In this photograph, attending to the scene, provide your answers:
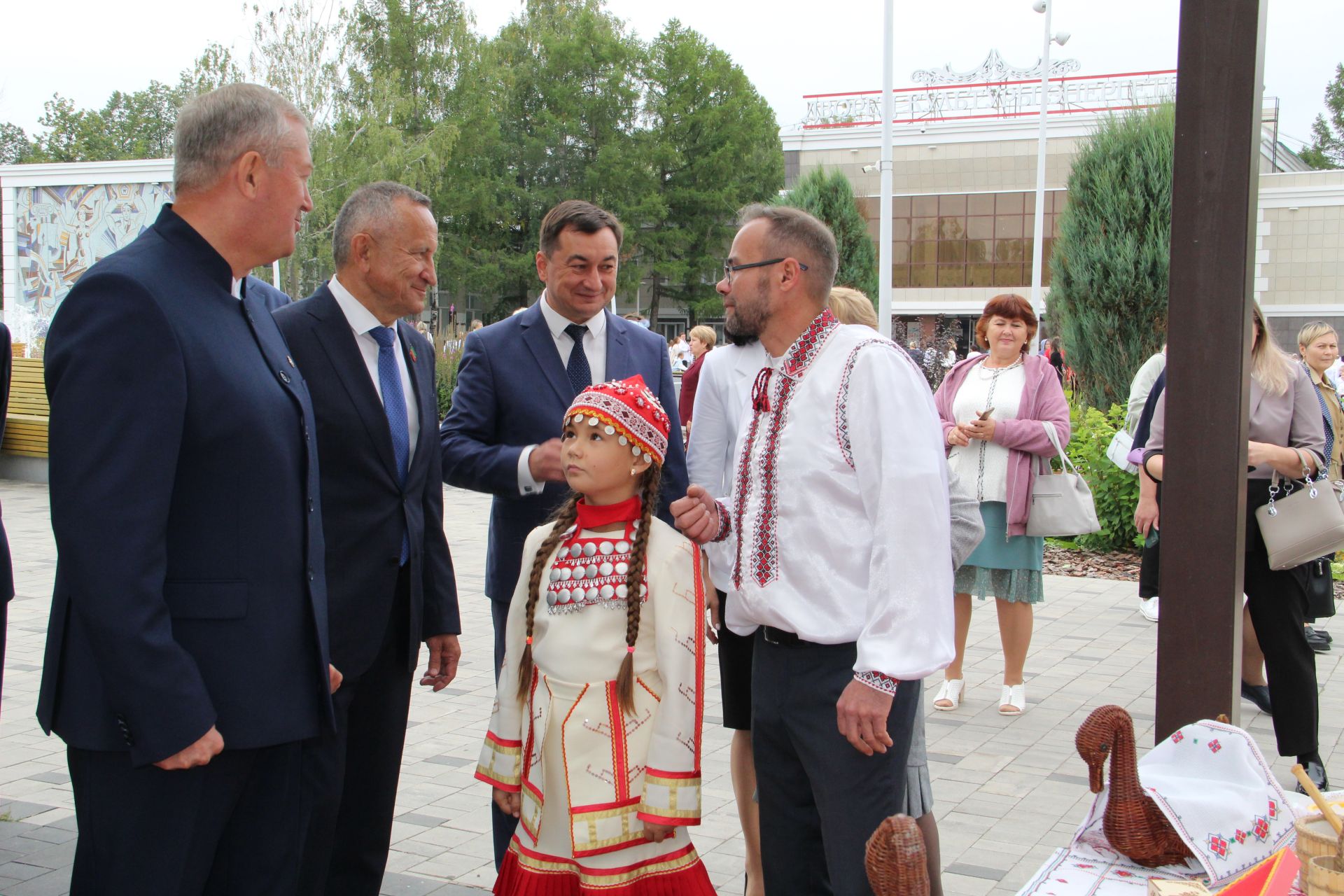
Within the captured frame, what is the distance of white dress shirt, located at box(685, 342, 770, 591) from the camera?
3.73 metres

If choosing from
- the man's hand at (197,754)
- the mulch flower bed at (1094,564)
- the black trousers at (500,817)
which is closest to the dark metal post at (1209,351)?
the black trousers at (500,817)

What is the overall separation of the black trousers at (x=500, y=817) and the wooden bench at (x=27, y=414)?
39.5ft

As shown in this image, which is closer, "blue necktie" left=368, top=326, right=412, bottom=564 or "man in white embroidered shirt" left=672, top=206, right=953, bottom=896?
"man in white embroidered shirt" left=672, top=206, right=953, bottom=896

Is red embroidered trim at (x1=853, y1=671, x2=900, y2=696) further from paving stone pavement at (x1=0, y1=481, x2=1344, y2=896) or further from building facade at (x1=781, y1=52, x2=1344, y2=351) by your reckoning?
building facade at (x1=781, y1=52, x2=1344, y2=351)

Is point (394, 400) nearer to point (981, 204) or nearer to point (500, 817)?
point (500, 817)

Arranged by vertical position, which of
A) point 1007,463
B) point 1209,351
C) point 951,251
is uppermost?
point 951,251

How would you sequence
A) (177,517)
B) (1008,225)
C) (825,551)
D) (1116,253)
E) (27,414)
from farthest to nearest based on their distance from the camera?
(1008,225) < (27,414) < (1116,253) < (825,551) < (177,517)

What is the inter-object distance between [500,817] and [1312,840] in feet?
7.47

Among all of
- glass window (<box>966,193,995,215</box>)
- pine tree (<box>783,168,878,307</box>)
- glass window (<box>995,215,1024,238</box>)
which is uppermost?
glass window (<box>966,193,995,215</box>)

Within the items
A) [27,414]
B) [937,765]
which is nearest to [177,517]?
[937,765]

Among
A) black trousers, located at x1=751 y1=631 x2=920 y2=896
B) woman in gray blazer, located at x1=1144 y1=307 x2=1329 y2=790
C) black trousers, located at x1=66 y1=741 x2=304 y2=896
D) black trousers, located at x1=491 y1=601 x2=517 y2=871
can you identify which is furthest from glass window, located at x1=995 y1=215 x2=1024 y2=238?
black trousers, located at x1=66 y1=741 x2=304 y2=896

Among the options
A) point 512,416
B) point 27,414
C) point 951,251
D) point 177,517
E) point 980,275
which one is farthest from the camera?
point 951,251

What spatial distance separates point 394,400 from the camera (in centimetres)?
323

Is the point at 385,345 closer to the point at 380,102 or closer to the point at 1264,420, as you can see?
the point at 1264,420
